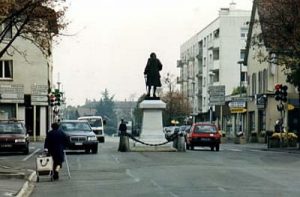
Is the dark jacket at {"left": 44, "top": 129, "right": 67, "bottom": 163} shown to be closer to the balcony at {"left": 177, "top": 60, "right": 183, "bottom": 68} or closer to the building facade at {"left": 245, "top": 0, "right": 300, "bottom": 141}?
the building facade at {"left": 245, "top": 0, "right": 300, "bottom": 141}

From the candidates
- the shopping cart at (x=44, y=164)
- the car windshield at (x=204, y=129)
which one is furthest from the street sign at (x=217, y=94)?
the shopping cart at (x=44, y=164)

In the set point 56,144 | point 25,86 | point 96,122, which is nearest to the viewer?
point 56,144

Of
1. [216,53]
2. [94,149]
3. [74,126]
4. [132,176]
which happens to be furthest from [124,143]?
[216,53]

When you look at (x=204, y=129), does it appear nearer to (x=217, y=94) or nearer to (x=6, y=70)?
(x=6, y=70)

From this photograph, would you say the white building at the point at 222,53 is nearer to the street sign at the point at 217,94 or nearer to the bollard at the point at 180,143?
the street sign at the point at 217,94

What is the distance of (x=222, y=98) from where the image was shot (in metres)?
79.7

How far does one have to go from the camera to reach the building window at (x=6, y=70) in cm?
6975

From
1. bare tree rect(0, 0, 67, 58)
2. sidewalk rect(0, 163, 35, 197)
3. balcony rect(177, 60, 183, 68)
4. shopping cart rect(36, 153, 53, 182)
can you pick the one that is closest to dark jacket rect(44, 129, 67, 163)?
shopping cart rect(36, 153, 53, 182)

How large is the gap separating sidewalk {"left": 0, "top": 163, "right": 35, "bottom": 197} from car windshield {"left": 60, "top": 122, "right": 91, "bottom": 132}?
12.1 m

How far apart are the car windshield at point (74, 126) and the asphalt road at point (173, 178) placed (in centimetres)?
658

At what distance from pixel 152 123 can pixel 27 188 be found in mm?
22537

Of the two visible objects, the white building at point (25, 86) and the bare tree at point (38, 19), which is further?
the white building at point (25, 86)

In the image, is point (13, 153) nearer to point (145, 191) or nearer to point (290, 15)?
point (290, 15)

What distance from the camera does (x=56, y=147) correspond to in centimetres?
2383
